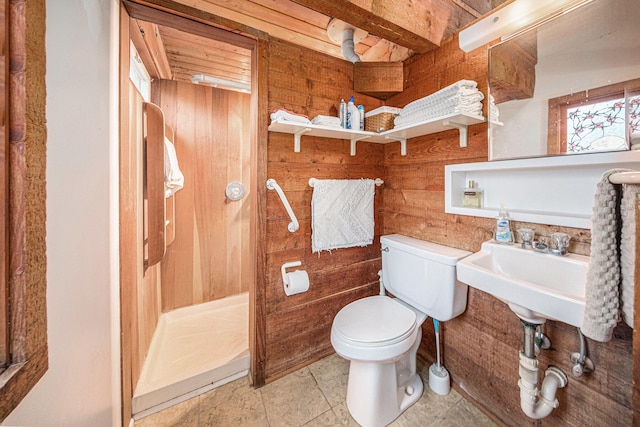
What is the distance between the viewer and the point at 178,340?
1.86m

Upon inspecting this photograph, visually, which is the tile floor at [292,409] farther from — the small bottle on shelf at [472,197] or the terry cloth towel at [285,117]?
the terry cloth towel at [285,117]

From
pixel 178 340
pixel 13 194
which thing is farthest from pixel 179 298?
pixel 13 194

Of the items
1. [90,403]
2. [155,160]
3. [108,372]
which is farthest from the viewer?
[155,160]

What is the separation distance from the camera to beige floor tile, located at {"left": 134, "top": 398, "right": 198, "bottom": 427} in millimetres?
1242

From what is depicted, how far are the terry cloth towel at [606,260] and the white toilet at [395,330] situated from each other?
1.92ft

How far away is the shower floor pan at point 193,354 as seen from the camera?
1348mm

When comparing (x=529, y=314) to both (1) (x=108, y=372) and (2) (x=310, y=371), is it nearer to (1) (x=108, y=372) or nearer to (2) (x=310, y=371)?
(2) (x=310, y=371)

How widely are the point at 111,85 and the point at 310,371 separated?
6.10 feet

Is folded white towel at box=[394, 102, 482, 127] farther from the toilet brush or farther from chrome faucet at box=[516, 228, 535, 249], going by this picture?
the toilet brush

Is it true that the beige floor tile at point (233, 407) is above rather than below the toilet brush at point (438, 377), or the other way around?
below

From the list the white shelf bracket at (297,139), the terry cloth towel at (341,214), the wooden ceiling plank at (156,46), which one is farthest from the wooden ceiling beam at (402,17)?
the wooden ceiling plank at (156,46)

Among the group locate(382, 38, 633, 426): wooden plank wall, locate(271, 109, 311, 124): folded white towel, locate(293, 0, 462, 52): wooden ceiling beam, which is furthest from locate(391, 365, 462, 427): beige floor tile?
locate(293, 0, 462, 52): wooden ceiling beam

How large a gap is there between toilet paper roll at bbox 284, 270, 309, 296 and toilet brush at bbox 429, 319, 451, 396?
0.79 m

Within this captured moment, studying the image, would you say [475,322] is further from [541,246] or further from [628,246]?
[628,246]
